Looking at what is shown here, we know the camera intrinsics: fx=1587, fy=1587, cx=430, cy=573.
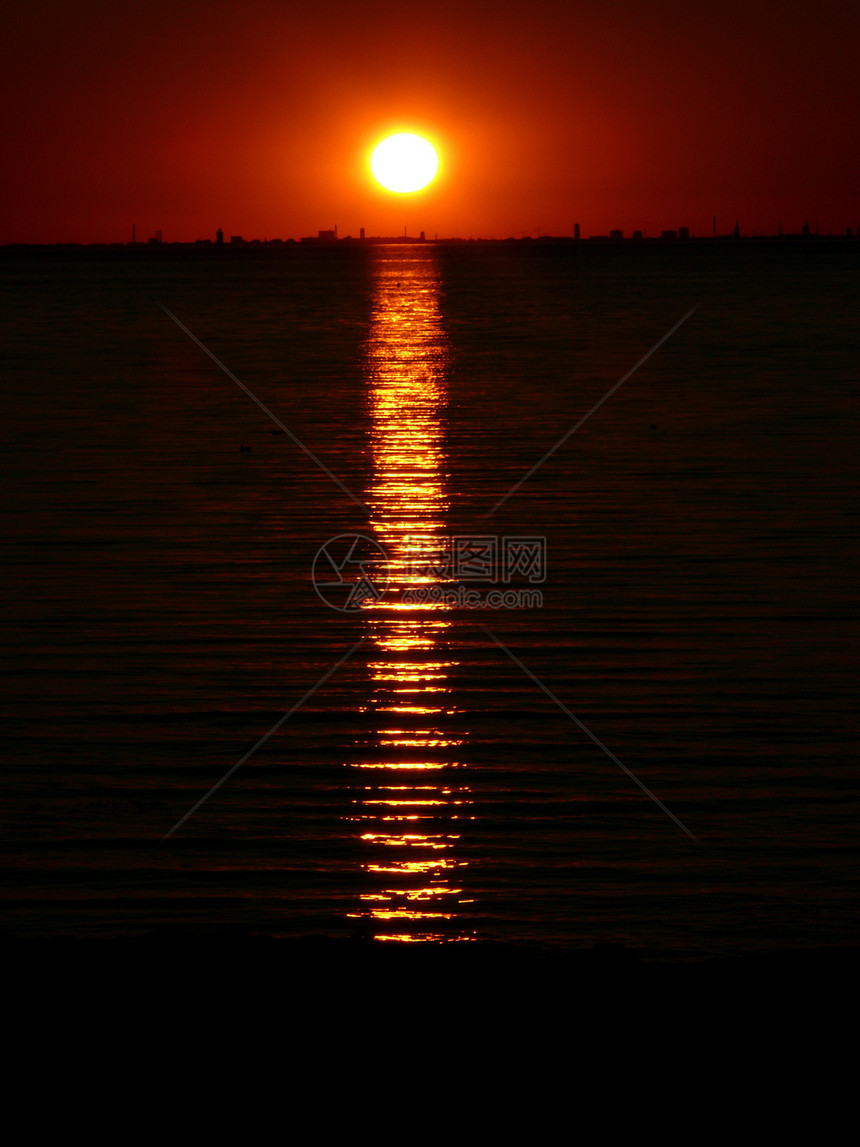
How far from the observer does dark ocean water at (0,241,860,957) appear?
9.28m

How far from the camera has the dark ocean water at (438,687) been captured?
9281 mm

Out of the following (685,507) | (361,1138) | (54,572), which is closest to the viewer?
(361,1138)

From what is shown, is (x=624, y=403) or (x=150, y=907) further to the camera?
(x=624, y=403)

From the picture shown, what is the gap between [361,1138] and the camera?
529 centimetres

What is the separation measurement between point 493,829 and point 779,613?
617 centimetres

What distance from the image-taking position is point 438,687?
43.5ft

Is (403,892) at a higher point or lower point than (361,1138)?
lower

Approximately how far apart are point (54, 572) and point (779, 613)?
778 cm

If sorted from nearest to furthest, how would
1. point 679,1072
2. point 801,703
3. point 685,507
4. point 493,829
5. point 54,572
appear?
point 679,1072 < point 493,829 < point 801,703 < point 54,572 < point 685,507

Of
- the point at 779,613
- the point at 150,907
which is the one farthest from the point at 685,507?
the point at 150,907

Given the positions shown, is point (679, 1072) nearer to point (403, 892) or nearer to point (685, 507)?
point (403, 892)

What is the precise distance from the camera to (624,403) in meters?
35.2

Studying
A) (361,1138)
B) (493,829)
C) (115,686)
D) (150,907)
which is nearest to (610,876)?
(493,829)

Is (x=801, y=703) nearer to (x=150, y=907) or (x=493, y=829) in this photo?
(x=493, y=829)
